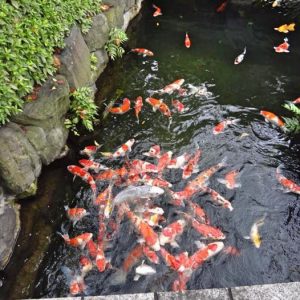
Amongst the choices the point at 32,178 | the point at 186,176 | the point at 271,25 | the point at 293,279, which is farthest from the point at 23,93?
the point at 271,25

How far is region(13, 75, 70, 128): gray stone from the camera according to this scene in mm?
5965

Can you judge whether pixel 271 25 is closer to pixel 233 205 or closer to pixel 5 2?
pixel 233 205

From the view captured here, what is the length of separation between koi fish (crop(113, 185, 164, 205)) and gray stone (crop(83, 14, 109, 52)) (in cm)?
412

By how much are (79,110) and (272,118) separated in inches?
162

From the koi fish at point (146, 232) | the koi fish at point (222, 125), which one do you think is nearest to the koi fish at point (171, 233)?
the koi fish at point (146, 232)

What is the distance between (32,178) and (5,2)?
9.46ft

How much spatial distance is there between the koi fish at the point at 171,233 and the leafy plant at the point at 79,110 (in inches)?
113

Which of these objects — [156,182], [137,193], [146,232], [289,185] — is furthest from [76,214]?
[289,185]

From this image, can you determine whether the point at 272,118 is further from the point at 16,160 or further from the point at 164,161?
the point at 16,160

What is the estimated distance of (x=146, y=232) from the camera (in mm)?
5430

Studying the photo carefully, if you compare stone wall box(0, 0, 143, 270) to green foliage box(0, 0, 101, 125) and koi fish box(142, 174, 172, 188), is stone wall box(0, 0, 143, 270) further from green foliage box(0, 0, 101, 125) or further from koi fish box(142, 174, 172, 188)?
koi fish box(142, 174, 172, 188)

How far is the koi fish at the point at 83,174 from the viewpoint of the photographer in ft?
21.0

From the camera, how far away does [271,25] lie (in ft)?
38.0

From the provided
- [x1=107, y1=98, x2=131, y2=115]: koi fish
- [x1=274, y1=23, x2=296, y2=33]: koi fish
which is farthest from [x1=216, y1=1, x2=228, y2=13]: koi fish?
[x1=107, y1=98, x2=131, y2=115]: koi fish
